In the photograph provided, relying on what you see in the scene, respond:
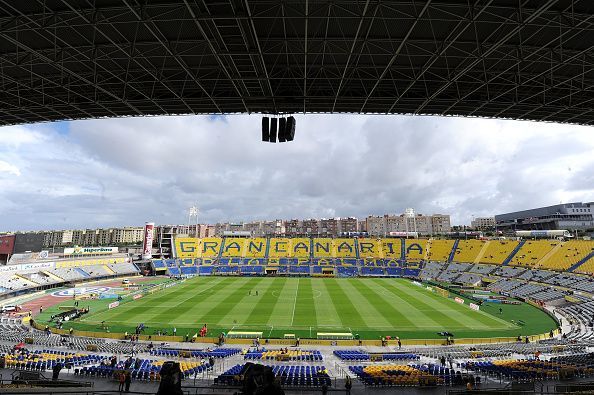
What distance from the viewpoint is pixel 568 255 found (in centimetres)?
5262

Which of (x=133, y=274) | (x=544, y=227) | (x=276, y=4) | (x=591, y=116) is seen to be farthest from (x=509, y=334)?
(x=544, y=227)

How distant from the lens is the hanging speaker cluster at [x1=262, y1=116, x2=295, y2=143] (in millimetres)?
16156

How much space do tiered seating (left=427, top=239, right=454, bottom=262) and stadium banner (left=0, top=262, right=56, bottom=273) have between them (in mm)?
72208

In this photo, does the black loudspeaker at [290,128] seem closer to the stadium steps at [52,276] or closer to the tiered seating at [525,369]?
the tiered seating at [525,369]

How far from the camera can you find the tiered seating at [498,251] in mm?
61806

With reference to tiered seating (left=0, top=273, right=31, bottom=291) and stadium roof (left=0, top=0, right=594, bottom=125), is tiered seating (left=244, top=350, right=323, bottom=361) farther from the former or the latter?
tiered seating (left=0, top=273, right=31, bottom=291)

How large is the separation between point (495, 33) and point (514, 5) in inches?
67.6

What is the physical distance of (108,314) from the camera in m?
36.7

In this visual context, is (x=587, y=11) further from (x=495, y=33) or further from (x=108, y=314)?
(x=108, y=314)

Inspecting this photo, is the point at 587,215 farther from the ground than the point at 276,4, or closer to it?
farther from the ground

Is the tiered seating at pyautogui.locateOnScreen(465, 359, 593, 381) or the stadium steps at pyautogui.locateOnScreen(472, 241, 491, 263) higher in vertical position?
the stadium steps at pyautogui.locateOnScreen(472, 241, 491, 263)

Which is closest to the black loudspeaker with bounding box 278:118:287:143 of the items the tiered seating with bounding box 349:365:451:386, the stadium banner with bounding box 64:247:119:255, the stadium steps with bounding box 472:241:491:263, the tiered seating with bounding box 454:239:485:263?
the tiered seating with bounding box 349:365:451:386

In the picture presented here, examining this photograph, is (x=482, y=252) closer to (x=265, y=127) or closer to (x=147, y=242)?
(x=265, y=127)

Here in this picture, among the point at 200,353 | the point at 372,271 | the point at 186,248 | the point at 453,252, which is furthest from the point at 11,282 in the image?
the point at 453,252
